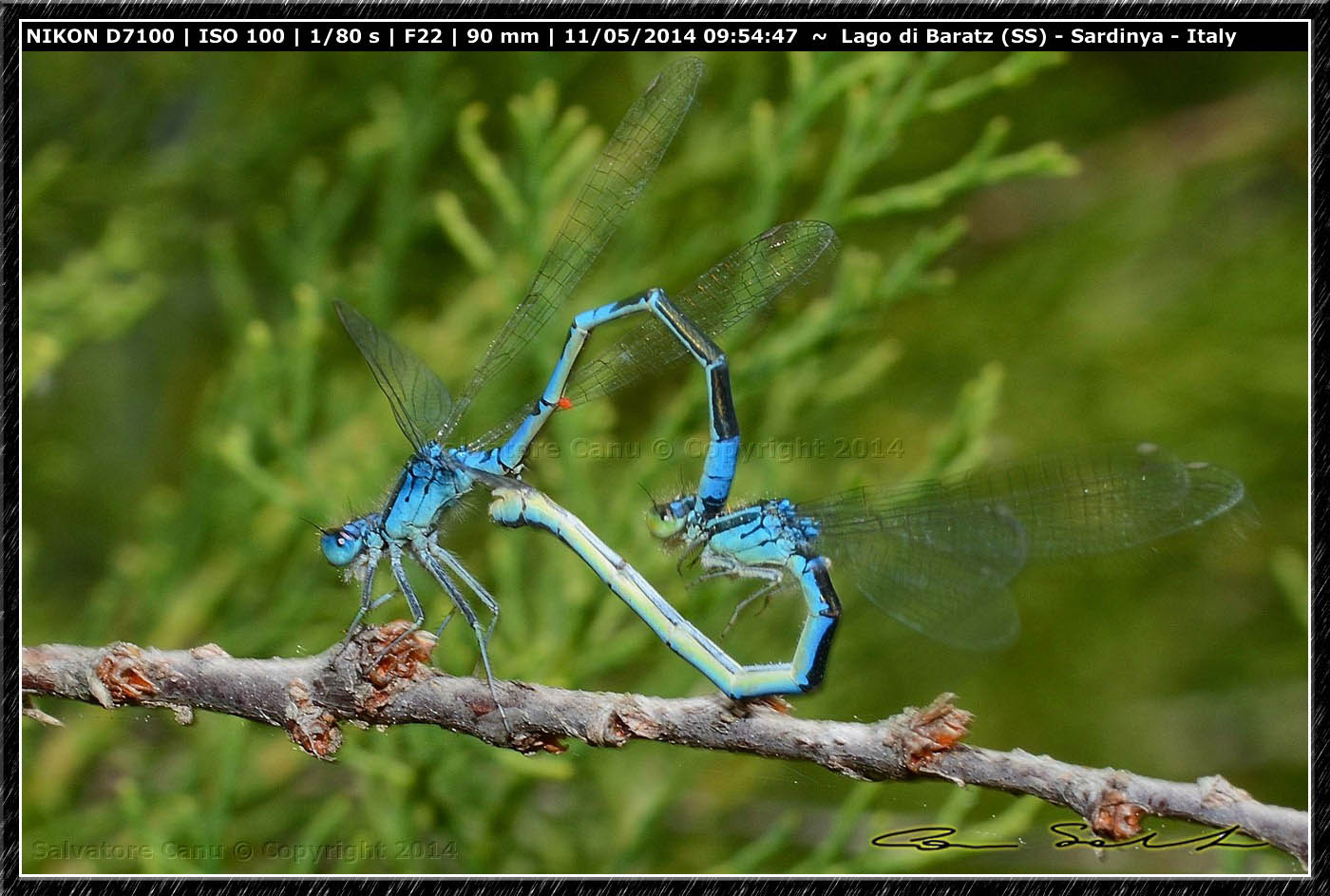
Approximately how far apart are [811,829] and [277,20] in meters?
3.18

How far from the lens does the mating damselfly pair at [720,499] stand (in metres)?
2.94

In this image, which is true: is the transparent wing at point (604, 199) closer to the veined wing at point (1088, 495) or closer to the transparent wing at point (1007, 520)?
the transparent wing at point (1007, 520)

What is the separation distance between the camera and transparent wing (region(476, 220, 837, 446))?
318 centimetres

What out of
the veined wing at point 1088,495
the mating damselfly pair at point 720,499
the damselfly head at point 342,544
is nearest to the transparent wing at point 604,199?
the mating damselfly pair at point 720,499

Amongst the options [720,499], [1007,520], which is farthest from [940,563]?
[720,499]

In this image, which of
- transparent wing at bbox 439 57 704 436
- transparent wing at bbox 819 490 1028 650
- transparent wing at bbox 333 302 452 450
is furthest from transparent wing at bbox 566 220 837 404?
transparent wing at bbox 819 490 1028 650

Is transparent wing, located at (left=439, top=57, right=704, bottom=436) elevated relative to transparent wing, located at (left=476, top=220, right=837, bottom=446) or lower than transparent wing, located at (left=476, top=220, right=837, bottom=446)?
elevated

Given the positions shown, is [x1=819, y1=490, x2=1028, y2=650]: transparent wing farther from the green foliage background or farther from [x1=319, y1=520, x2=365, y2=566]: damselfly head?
[x1=319, y1=520, x2=365, y2=566]: damselfly head

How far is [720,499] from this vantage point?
3070mm

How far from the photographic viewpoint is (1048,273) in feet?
16.8
